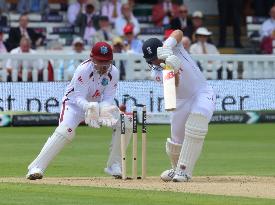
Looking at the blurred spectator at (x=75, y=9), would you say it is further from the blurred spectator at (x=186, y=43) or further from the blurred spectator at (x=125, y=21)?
the blurred spectator at (x=186, y=43)

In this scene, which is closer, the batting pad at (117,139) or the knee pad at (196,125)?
the knee pad at (196,125)

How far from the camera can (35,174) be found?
13492mm

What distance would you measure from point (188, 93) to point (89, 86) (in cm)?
111

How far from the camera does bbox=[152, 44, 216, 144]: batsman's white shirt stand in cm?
1358

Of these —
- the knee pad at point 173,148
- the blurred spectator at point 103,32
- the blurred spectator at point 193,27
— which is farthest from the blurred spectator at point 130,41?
the knee pad at point 173,148

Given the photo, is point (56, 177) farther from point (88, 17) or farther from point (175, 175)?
point (88, 17)

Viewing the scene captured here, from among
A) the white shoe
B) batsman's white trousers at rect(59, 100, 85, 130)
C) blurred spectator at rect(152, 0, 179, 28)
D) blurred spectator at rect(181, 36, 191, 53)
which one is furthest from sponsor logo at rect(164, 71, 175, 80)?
blurred spectator at rect(152, 0, 179, 28)

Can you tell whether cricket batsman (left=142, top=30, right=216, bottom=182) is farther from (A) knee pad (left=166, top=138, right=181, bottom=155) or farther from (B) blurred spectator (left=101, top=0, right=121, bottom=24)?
(B) blurred spectator (left=101, top=0, right=121, bottom=24)

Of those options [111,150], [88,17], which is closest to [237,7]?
[88,17]

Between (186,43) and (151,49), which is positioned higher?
(151,49)

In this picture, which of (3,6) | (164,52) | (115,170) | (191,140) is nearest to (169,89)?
(164,52)

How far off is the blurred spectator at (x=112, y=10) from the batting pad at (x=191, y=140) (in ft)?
51.1

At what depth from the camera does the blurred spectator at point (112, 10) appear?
2897cm

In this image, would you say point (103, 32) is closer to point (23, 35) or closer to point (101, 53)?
point (23, 35)
